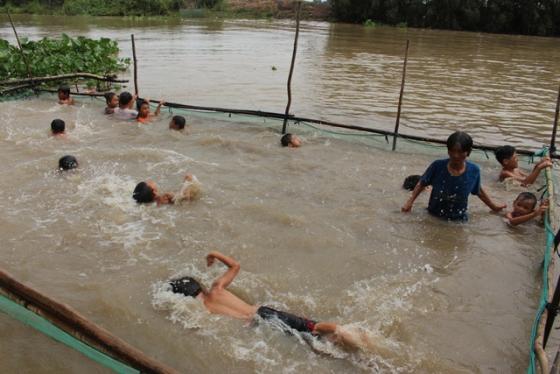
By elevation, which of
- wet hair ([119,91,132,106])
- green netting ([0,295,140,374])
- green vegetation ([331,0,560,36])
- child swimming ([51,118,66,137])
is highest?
green vegetation ([331,0,560,36])

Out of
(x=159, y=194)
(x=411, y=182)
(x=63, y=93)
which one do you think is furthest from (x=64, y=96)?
(x=411, y=182)

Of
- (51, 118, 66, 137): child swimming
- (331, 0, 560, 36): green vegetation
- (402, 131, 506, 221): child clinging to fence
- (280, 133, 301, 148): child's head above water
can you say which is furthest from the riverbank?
(402, 131, 506, 221): child clinging to fence

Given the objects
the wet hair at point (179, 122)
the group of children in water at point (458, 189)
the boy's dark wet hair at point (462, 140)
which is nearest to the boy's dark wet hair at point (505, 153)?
the group of children in water at point (458, 189)

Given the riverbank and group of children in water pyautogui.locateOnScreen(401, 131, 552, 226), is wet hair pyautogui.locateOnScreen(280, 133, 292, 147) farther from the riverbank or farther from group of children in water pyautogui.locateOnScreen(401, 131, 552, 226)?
the riverbank

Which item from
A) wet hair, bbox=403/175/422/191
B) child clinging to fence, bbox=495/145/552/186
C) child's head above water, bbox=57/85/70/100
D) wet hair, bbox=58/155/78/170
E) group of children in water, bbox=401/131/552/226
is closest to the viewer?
group of children in water, bbox=401/131/552/226

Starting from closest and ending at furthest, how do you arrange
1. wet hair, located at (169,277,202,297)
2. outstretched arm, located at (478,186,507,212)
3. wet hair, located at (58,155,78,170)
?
wet hair, located at (169,277,202,297)
outstretched arm, located at (478,186,507,212)
wet hair, located at (58,155,78,170)

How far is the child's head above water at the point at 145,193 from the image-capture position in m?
5.99

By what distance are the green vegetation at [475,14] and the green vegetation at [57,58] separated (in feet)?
97.7

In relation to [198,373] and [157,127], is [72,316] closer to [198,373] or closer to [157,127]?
[198,373]

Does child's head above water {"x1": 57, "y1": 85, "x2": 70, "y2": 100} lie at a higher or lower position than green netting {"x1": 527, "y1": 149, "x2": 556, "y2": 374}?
higher

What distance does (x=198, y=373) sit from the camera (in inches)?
135

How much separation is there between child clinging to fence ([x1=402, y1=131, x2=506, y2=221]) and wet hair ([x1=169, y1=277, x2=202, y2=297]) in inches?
113

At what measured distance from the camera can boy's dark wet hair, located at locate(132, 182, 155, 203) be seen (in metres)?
5.99

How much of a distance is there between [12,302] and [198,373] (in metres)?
1.39
